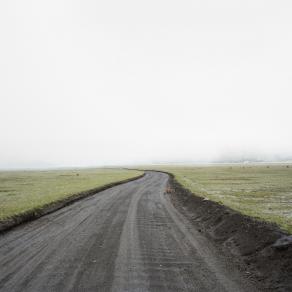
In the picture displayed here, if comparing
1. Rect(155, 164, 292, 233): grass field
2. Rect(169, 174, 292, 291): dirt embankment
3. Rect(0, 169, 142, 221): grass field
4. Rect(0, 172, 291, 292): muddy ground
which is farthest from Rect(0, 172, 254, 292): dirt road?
Rect(0, 169, 142, 221): grass field

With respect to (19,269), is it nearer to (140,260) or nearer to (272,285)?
(140,260)

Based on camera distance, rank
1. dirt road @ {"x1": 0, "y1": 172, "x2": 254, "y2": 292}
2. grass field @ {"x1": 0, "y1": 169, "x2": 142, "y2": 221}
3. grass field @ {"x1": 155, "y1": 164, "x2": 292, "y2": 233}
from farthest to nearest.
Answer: grass field @ {"x1": 0, "y1": 169, "x2": 142, "y2": 221}, grass field @ {"x1": 155, "y1": 164, "x2": 292, "y2": 233}, dirt road @ {"x1": 0, "y1": 172, "x2": 254, "y2": 292}

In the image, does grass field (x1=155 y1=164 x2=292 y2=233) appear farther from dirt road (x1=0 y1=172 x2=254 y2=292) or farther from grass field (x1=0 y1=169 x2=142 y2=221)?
grass field (x1=0 y1=169 x2=142 y2=221)

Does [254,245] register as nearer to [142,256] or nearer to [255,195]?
[142,256]

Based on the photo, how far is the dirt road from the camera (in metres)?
6.96

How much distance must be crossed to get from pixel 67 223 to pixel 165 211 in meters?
7.31

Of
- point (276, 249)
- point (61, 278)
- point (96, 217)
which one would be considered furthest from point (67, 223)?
point (276, 249)

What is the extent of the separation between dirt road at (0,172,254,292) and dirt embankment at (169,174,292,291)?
603mm

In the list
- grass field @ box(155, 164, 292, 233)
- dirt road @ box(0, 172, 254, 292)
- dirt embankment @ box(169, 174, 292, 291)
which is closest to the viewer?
dirt road @ box(0, 172, 254, 292)

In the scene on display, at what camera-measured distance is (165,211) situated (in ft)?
61.8

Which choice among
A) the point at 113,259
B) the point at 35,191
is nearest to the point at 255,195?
the point at 113,259

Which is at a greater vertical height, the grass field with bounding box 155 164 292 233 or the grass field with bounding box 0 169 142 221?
the grass field with bounding box 0 169 142 221

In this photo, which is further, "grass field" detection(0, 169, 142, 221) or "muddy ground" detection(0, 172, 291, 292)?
"grass field" detection(0, 169, 142, 221)

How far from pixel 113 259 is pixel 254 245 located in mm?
5600
